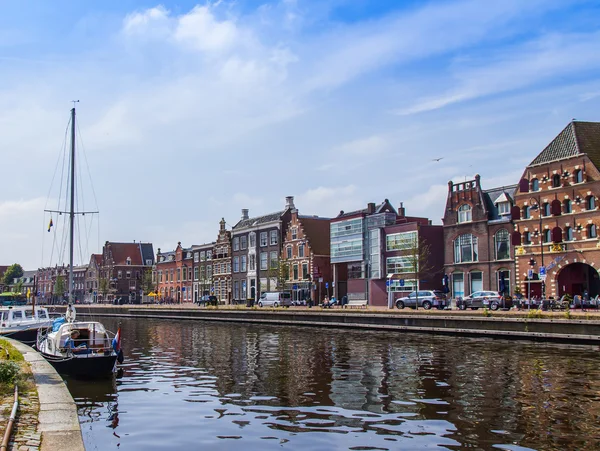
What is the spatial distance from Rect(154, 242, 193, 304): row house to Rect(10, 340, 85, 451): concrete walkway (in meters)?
109

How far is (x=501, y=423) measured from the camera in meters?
16.2

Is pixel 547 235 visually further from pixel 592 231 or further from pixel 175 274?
pixel 175 274

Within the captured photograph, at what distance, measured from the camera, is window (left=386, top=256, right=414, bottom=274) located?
74931 millimetres

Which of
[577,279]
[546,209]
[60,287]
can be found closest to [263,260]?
[546,209]

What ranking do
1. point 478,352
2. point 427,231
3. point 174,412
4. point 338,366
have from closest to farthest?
point 174,412
point 338,366
point 478,352
point 427,231

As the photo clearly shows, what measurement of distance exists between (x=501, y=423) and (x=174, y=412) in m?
9.52

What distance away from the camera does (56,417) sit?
524 inches

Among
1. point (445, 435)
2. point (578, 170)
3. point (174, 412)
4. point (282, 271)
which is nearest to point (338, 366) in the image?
point (174, 412)

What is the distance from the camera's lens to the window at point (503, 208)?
6731 cm

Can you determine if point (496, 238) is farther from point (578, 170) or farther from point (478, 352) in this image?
point (478, 352)

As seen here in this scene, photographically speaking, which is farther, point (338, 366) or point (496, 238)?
point (496, 238)

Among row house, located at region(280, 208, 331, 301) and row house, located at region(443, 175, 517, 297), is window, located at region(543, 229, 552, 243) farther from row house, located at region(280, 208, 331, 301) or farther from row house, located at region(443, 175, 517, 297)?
row house, located at region(280, 208, 331, 301)

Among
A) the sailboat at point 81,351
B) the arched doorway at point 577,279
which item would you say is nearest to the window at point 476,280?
the arched doorway at point 577,279

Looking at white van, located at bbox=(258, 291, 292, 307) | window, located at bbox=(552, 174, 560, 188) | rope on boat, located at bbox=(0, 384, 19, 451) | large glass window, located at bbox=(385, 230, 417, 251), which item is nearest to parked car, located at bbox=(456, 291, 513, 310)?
window, located at bbox=(552, 174, 560, 188)
